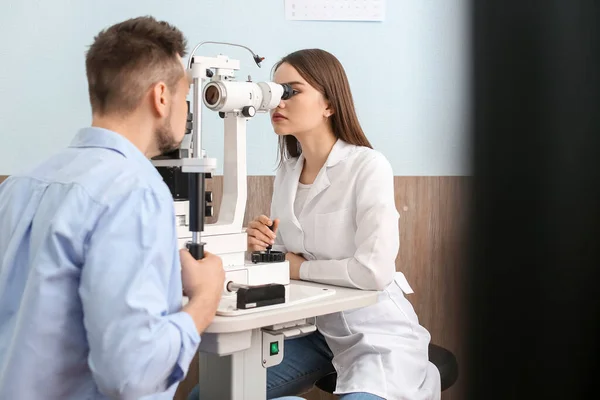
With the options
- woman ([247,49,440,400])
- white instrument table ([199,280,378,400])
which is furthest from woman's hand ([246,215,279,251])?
white instrument table ([199,280,378,400])

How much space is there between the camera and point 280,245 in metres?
1.92

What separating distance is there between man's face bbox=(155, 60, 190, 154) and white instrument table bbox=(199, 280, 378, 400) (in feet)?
1.12

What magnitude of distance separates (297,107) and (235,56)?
681mm

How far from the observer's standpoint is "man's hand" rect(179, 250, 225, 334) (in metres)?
1.09

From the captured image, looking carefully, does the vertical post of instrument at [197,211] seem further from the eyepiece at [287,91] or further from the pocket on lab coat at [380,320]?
the pocket on lab coat at [380,320]

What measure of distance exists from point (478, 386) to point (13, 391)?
0.82 m

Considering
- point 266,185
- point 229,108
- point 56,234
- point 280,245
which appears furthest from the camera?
point 266,185

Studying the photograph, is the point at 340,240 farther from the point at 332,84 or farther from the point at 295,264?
the point at 332,84

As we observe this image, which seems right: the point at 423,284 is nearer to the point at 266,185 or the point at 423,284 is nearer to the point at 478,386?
the point at 266,185

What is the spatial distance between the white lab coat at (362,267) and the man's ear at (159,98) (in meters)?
0.68

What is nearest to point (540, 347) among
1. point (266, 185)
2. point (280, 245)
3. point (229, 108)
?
point (229, 108)

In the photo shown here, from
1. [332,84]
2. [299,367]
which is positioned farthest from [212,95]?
[299,367]

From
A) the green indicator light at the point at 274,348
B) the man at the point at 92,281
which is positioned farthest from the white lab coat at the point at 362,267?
the man at the point at 92,281

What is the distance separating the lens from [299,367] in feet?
5.70
